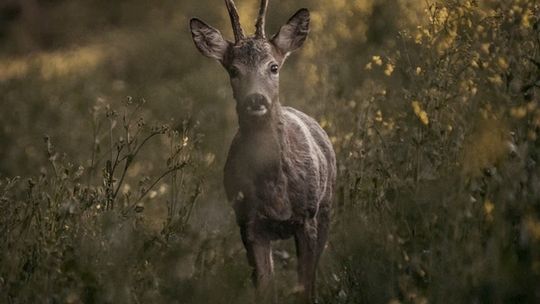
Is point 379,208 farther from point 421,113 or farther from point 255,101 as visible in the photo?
point 255,101

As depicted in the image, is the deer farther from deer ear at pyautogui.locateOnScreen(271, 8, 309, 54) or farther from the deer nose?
deer ear at pyautogui.locateOnScreen(271, 8, 309, 54)

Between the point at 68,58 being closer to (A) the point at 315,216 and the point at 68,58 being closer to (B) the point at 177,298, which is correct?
(A) the point at 315,216

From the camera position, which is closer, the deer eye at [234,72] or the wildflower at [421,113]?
the wildflower at [421,113]

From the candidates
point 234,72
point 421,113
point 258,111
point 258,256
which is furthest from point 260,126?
point 421,113

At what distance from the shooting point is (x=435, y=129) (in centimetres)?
745

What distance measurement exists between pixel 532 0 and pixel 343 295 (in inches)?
94.1

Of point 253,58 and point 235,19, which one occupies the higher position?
point 235,19

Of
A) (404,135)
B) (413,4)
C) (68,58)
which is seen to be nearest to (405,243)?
(404,135)

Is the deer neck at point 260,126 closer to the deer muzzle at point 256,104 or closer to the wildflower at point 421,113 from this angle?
the deer muzzle at point 256,104

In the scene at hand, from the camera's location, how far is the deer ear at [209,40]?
26.4 feet

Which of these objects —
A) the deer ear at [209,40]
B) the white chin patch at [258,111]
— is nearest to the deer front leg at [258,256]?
the white chin patch at [258,111]

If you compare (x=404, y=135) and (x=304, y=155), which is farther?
(x=404, y=135)

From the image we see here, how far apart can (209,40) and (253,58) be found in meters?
0.52

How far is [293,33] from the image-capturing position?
8.28 m
